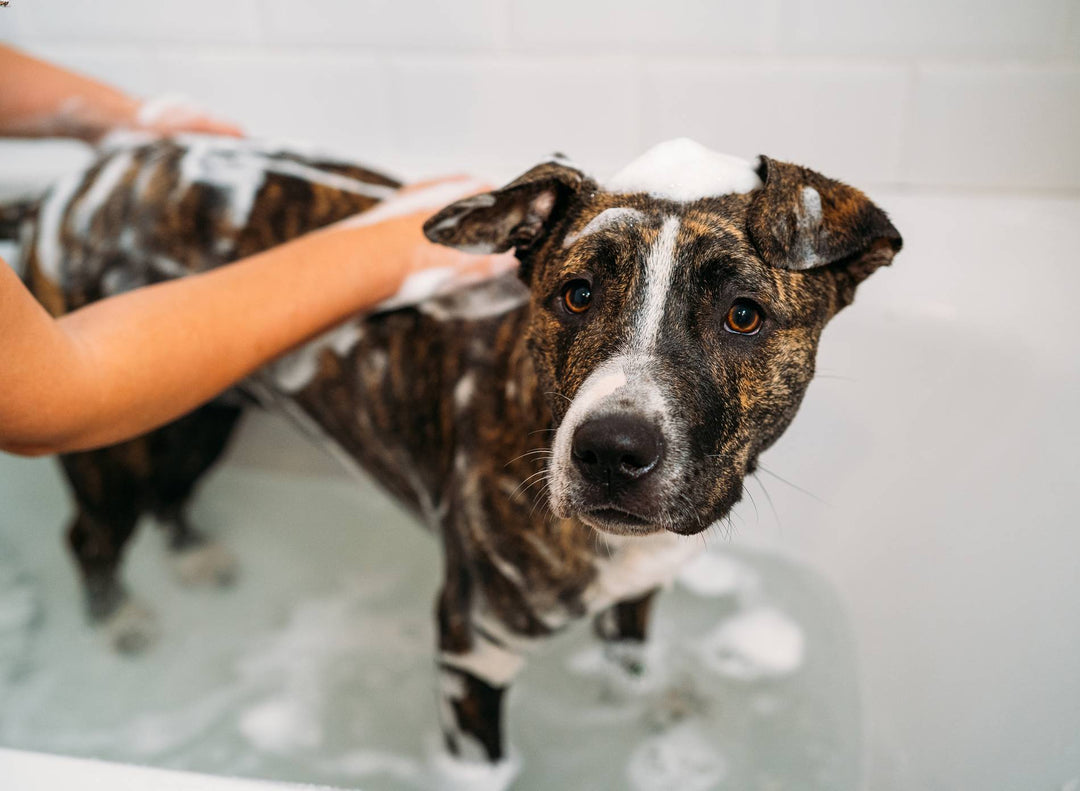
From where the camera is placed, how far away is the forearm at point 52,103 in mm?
1499

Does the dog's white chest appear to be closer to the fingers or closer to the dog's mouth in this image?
the dog's mouth

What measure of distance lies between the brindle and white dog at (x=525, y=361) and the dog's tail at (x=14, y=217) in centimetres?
5

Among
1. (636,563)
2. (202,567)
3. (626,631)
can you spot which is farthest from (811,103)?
(202,567)

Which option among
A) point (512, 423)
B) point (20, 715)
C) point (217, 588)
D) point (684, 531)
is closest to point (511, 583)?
point (512, 423)

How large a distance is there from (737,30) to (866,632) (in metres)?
1.09

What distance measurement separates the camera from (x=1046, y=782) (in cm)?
104

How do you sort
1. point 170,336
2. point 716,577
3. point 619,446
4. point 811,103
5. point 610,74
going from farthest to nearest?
1. point 716,577
2. point 610,74
3. point 811,103
4. point 170,336
5. point 619,446

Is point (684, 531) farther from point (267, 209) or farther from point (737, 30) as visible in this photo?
point (737, 30)

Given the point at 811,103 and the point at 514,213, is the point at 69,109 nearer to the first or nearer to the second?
the point at 514,213

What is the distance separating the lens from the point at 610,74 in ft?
5.74

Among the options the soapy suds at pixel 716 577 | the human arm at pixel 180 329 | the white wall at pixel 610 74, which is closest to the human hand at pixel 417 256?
the human arm at pixel 180 329

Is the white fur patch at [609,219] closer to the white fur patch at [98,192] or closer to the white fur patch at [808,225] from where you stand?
the white fur patch at [808,225]

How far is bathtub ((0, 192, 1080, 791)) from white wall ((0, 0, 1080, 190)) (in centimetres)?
13

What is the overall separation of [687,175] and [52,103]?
115 cm
